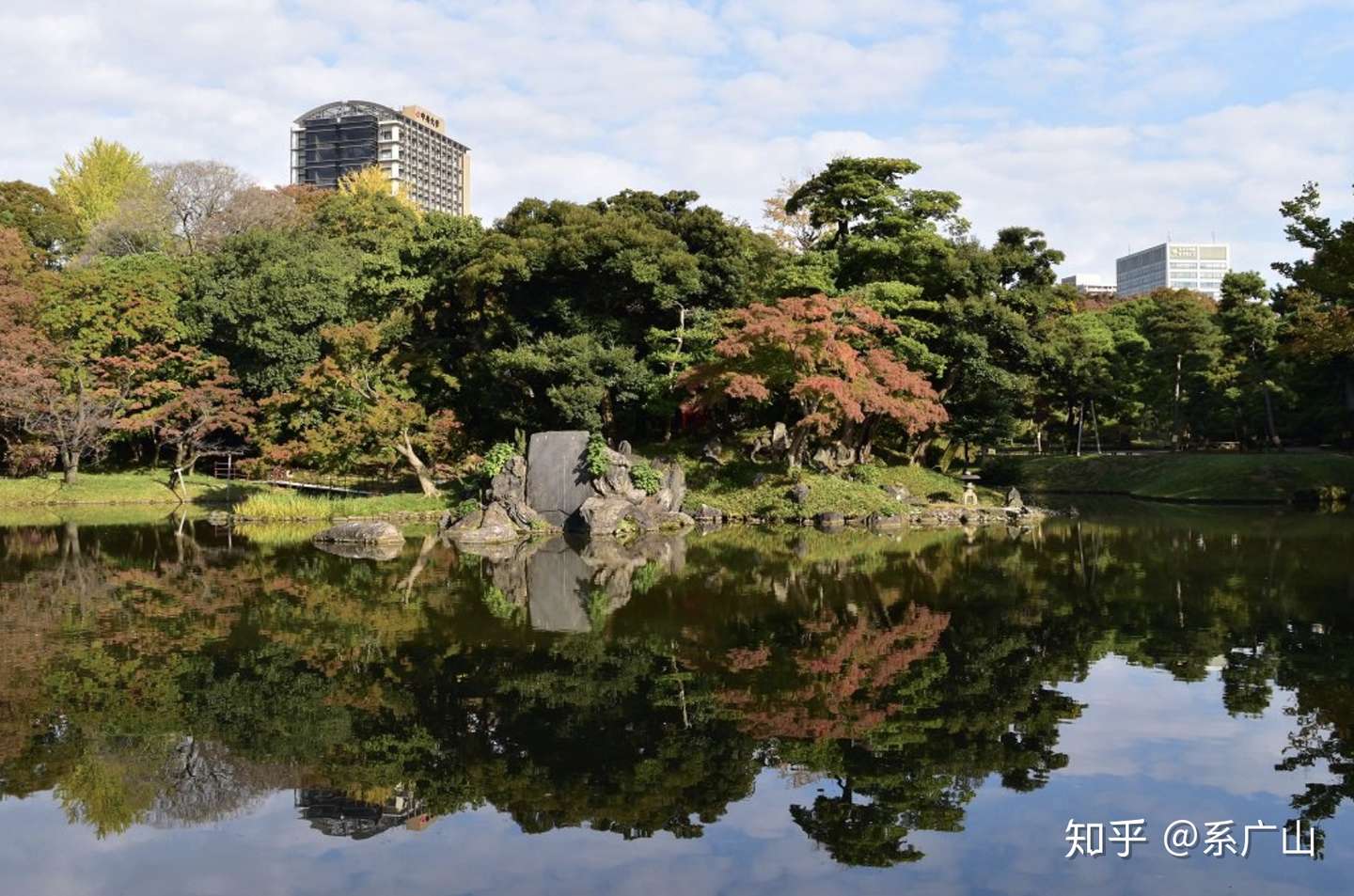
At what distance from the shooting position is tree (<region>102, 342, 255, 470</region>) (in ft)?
101

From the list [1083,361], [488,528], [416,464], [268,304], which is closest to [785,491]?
[488,528]

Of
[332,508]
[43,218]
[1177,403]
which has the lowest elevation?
[332,508]

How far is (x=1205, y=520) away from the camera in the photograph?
79.9 ft

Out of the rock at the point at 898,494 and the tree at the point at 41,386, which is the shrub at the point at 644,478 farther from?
the tree at the point at 41,386

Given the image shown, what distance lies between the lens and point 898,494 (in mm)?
26172

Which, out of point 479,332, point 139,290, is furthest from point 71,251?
point 479,332

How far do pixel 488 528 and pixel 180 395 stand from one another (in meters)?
15.7

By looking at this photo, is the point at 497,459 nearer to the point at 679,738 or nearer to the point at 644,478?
the point at 644,478

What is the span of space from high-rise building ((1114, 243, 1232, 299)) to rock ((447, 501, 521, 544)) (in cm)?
16800

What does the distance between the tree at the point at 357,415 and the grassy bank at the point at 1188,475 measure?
60.3 ft

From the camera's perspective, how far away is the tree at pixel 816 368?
923 inches

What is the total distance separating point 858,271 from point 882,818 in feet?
79.3

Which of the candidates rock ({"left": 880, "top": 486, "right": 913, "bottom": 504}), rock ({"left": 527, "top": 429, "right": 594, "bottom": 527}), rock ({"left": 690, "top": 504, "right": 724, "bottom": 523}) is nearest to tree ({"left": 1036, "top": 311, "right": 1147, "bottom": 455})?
rock ({"left": 880, "top": 486, "right": 913, "bottom": 504})

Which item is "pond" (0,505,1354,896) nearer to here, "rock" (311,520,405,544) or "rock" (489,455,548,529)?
"rock" (311,520,405,544)
